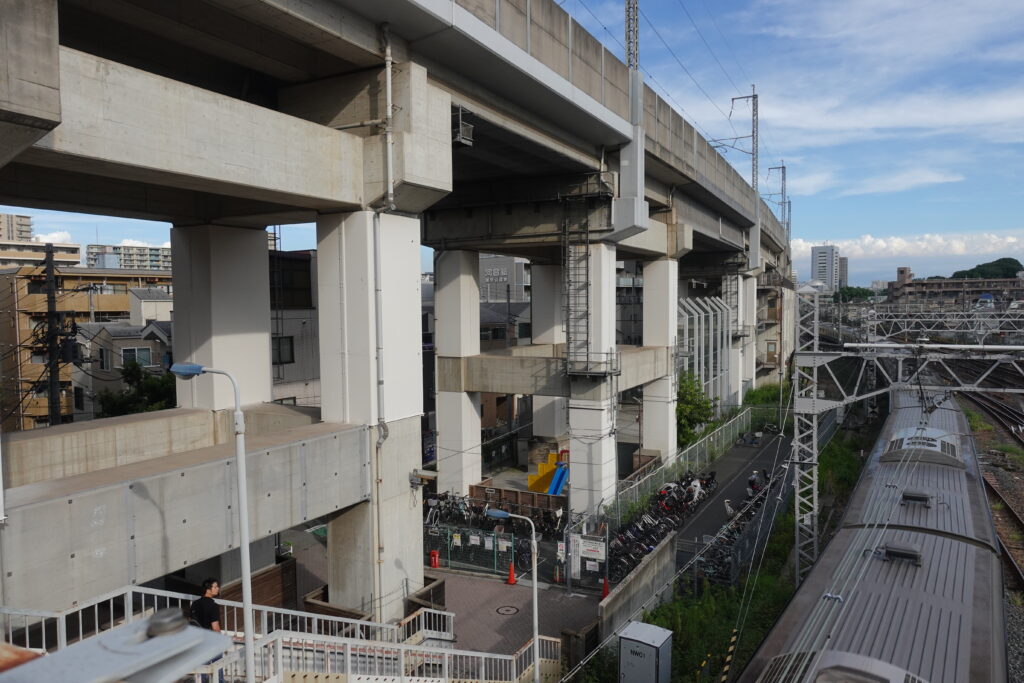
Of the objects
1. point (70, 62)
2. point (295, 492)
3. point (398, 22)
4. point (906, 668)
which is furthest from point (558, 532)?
point (70, 62)

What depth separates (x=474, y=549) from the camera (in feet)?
67.2

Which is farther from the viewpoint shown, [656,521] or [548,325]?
[548,325]

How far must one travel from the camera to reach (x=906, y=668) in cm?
898

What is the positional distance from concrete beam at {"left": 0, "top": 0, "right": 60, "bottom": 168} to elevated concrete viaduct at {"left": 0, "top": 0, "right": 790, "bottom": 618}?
0.02 metres

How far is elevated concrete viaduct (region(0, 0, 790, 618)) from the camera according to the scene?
Result: 28.8 feet

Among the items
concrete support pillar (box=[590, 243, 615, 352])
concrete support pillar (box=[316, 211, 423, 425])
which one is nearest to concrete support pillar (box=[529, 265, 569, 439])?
concrete support pillar (box=[590, 243, 615, 352])

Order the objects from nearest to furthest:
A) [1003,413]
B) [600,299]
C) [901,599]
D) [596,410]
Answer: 1. [901,599]
2. [596,410]
3. [600,299]
4. [1003,413]

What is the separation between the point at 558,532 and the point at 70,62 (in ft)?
58.1

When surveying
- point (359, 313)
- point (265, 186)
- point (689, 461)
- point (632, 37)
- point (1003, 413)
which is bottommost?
point (689, 461)

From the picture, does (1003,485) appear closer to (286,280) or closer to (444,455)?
(444,455)

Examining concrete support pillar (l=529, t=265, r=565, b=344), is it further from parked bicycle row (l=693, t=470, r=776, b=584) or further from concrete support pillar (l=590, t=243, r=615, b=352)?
parked bicycle row (l=693, t=470, r=776, b=584)

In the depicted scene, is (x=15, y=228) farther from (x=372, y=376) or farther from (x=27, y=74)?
(x=27, y=74)

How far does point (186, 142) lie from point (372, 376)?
5006mm

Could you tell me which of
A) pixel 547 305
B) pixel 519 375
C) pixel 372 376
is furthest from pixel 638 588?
pixel 547 305
